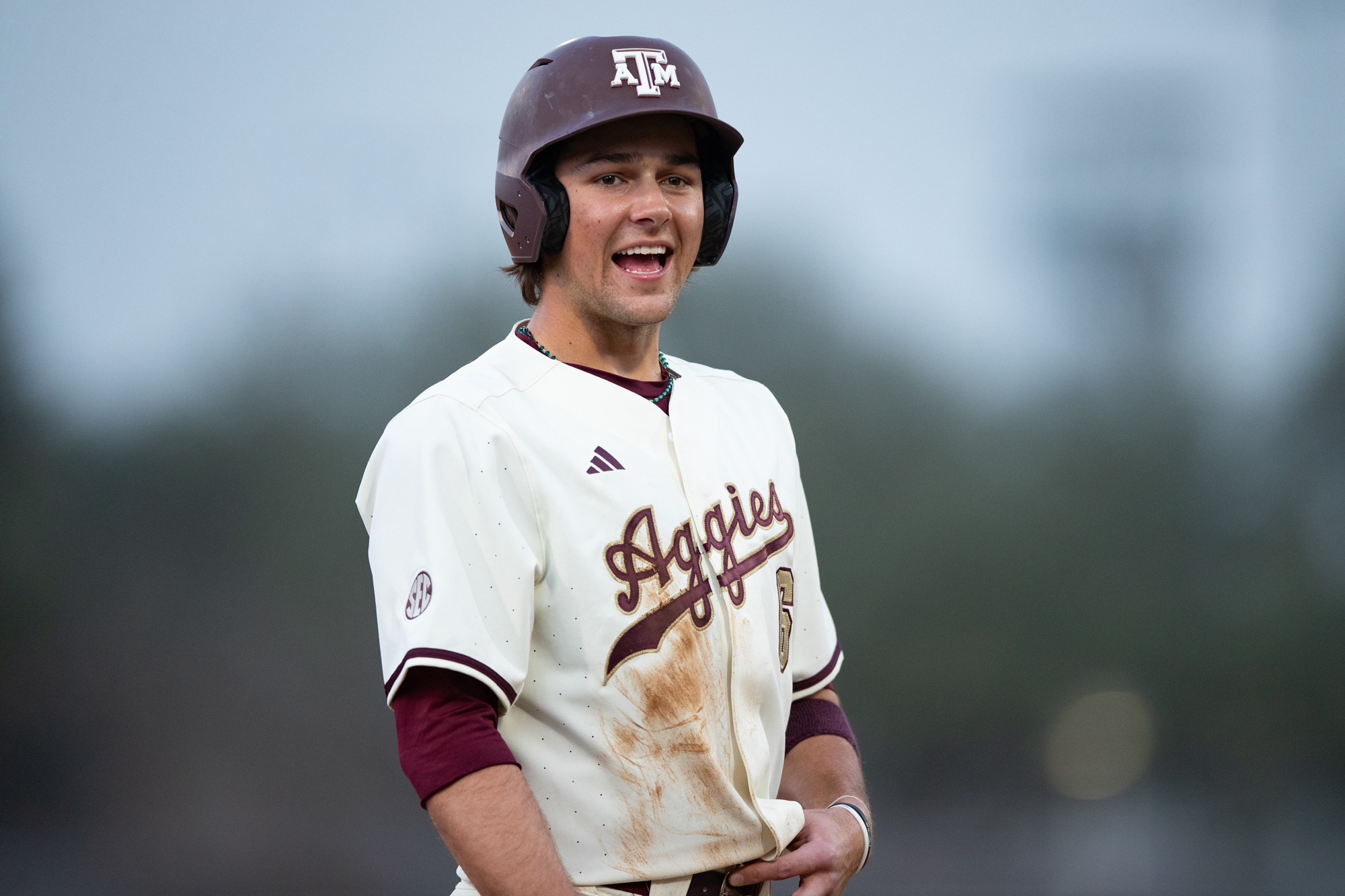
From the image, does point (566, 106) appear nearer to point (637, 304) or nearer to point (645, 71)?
point (645, 71)

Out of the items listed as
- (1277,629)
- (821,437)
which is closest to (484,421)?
(821,437)

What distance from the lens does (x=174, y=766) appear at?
3.32 meters

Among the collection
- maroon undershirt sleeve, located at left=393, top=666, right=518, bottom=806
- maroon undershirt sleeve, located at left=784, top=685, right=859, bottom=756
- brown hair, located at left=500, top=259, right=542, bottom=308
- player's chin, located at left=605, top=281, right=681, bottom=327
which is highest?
brown hair, located at left=500, top=259, right=542, bottom=308

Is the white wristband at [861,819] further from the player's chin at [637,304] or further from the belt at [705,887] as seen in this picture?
the player's chin at [637,304]

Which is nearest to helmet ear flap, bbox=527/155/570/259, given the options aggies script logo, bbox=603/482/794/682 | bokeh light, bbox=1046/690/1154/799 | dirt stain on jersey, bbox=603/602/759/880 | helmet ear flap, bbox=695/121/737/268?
helmet ear flap, bbox=695/121/737/268

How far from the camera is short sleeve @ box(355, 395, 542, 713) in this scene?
1255 mm

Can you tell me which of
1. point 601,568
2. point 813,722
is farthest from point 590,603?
point 813,722

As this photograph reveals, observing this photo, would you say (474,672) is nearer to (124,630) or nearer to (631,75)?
(631,75)

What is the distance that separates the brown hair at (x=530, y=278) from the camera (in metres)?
1.67

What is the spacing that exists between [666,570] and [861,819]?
1.75ft

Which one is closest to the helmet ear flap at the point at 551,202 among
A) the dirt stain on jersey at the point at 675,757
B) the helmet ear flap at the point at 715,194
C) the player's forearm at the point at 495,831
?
the helmet ear flap at the point at 715,194

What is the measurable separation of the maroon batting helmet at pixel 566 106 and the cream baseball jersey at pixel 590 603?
20 cm

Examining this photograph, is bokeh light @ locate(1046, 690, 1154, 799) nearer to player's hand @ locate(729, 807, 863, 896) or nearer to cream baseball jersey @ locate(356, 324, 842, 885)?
player's hand @ locate(729, 807, 863, 896)

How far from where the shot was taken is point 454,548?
1.29m
